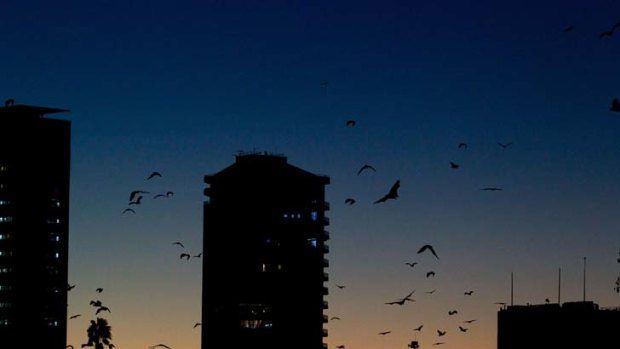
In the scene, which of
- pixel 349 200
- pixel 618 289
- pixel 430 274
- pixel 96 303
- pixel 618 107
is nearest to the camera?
pixel 618 107

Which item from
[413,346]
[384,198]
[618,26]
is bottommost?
[413,346]

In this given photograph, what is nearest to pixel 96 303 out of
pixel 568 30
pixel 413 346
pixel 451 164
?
pixel 413 346

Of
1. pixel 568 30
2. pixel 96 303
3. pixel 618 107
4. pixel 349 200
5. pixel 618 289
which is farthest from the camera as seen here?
pixel 96 303

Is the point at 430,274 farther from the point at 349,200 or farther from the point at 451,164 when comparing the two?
the point at 451,164

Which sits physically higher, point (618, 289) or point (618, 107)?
point (618, 107)

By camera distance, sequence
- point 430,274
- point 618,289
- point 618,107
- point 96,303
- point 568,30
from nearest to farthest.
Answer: point 618,107
point 568,30
point 618,289
point 430,274
point 96,303

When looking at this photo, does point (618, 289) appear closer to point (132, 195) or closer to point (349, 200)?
point (349, 200)

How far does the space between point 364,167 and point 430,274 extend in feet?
78.2

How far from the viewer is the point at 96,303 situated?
148625 millimetres

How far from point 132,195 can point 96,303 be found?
1749 inches

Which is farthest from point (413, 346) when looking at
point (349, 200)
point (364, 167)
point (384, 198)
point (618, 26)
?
point (618, 26)

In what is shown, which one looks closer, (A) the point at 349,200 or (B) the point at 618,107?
(B) the point at 618,107

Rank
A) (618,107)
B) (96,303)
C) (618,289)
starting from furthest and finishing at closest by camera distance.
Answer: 1. (96,303)
2. (618,289)
3. (618,107)

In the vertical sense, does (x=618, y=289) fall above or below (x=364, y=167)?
below
